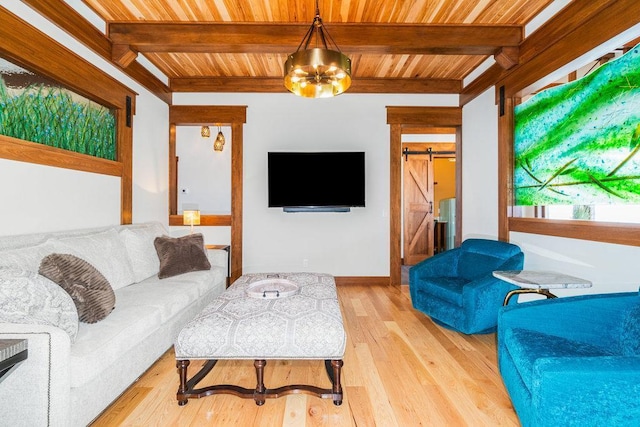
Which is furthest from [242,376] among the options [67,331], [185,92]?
[185,92]

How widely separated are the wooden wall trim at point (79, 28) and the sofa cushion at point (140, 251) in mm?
1753

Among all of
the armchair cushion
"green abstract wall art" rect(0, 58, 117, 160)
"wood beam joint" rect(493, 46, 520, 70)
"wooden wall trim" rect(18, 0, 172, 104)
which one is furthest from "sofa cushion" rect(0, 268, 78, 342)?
"wood beam joint" rect(493, 46, 520, 70)

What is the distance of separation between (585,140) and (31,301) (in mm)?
3669

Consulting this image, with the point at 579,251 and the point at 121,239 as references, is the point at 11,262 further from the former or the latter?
the point at 579,251

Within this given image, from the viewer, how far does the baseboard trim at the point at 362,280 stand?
5.02 m

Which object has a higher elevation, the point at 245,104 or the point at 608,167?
the point at 245,104

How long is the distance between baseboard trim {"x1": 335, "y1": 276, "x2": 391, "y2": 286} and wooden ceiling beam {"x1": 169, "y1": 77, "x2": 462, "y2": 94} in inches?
106

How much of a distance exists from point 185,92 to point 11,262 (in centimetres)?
362

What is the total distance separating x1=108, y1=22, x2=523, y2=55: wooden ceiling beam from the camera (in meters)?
3.39

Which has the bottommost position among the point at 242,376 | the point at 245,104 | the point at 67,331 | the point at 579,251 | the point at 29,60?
the point at 242,376

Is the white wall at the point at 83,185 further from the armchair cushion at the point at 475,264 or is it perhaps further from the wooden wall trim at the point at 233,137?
the armchair cushion at the point at 475,264

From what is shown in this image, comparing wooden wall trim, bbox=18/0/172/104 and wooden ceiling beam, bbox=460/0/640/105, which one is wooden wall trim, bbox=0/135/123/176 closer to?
wooden wall trim, bbox=18/0/172/104

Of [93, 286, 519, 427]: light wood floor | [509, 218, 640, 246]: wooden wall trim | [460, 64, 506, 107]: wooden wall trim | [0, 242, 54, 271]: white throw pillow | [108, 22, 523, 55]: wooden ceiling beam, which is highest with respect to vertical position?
[108, 22, 523, 55]: wooden ceiling beam

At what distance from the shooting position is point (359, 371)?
2.46m
